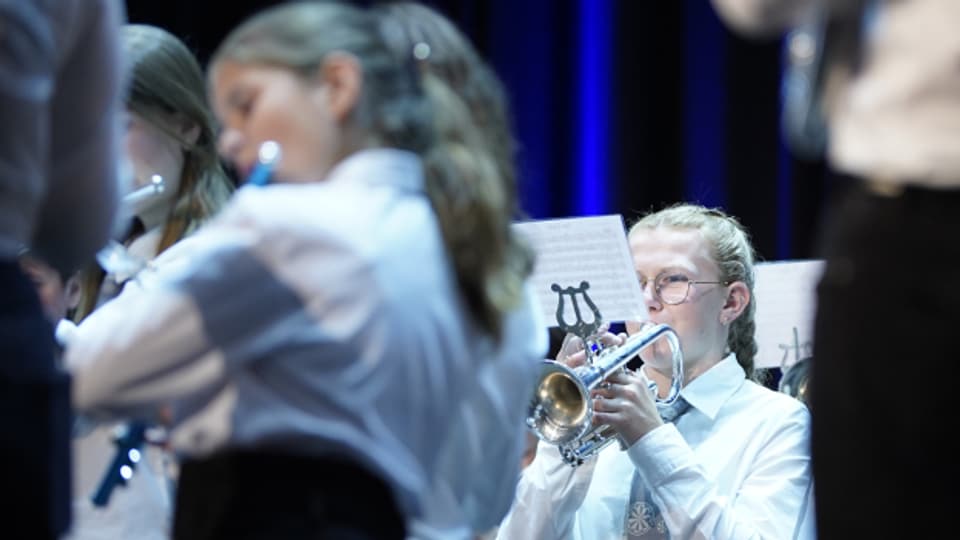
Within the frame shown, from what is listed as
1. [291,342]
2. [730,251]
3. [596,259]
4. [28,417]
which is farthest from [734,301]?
[28,417]

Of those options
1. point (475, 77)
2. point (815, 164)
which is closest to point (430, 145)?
point (475, 77)

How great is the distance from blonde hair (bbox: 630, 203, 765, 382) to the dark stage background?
1385mm

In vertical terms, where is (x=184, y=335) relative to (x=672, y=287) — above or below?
above

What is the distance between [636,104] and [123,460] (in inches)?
134

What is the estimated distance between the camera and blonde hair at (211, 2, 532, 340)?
1670 mm

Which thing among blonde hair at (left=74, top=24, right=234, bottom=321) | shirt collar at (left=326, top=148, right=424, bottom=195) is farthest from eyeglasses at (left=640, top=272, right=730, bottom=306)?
shirt collar at (left=326, top=148, right=424, bottom=195)

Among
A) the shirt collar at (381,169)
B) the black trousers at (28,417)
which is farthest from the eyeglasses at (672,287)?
the black trousers at (28,417)

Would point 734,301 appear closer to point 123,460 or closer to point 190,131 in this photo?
point 190,131

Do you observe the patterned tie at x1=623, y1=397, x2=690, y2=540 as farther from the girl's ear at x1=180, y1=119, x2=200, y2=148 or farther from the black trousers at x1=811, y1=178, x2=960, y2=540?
the black trousers at x1=811, y1=178, x2=960, y2=540

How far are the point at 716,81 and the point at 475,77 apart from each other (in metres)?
3.25

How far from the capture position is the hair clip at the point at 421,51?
1756mm

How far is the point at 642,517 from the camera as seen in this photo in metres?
2.97

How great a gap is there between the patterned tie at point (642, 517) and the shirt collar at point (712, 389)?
8.3 inches

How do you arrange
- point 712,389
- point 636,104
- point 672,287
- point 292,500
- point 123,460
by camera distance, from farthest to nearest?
1. point 636,104
2. point 672,287
3. point 712,389
4. point 123,460
5. point 292,500
